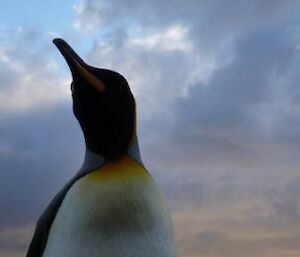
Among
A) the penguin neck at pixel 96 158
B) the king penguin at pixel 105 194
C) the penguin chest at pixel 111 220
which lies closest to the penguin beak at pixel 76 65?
the king penguin at pixel 105 194

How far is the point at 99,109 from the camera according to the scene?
5.24 metres

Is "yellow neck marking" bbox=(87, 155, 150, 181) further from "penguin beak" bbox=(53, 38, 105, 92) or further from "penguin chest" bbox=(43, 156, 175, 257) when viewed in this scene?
"penguin beak" bbox=(53, 38, 105, 92)

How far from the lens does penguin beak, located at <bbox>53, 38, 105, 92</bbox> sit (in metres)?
5.20

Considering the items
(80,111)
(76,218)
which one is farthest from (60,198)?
(80,111)

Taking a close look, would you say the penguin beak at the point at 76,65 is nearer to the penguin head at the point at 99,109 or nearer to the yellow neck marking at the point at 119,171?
the penguin head at the point at 99,109

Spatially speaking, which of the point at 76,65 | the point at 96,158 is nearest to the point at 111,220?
the point at 96,158

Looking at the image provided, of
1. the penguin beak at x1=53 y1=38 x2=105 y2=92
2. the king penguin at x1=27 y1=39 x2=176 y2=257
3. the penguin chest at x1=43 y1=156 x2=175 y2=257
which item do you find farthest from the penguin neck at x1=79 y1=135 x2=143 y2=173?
the penguin beak at x1=53 y1=38 x2=105 y2=92

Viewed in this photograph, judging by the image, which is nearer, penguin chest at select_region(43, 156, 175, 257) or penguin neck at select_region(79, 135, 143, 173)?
penguin chest at select_region(43, 156, 175, 257)

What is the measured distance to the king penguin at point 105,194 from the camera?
4.93m

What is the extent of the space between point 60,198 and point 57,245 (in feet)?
1.39

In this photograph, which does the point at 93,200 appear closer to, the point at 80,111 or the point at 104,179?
the point at 104,179

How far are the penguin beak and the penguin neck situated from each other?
1.65 feet

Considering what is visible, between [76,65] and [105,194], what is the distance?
3.40 ft

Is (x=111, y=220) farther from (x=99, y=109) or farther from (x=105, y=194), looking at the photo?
(x=99, y=109)
